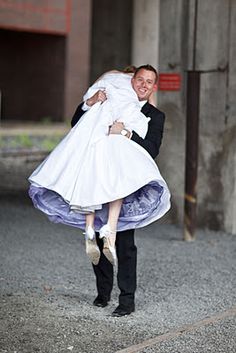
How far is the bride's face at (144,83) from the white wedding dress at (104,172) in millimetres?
56

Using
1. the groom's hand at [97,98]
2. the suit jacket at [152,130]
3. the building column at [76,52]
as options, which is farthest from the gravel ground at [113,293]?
the building column at [76,52]

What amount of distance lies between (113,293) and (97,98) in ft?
6.11

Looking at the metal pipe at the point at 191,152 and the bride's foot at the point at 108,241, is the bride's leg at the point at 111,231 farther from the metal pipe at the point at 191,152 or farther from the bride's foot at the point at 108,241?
the metal pipe at the point at 191,152

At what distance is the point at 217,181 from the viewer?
10109 millimetres

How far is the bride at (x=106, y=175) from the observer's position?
5.52m

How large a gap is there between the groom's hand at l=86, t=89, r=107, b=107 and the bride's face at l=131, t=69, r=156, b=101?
25 centimetres

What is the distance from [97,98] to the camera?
5.78 meters

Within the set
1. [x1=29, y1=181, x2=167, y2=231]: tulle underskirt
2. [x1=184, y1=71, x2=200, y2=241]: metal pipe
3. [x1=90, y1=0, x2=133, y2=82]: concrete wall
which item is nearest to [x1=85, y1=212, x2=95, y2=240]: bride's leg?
[x1=29, y1=181, x2=167, y2=231]: tulle underskirt

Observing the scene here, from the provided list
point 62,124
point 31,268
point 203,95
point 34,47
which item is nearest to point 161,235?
point 203,95

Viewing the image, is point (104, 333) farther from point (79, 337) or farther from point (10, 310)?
point (10, 310)

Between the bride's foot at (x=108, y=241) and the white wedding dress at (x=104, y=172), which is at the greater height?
the white wedding dress at (x=104, y=172)

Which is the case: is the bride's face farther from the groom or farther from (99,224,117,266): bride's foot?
(99,224,117,266): bride's foot

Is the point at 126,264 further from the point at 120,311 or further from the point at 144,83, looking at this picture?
the point at 144,83

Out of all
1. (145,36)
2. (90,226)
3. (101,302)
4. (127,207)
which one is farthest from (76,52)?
(90,226)
